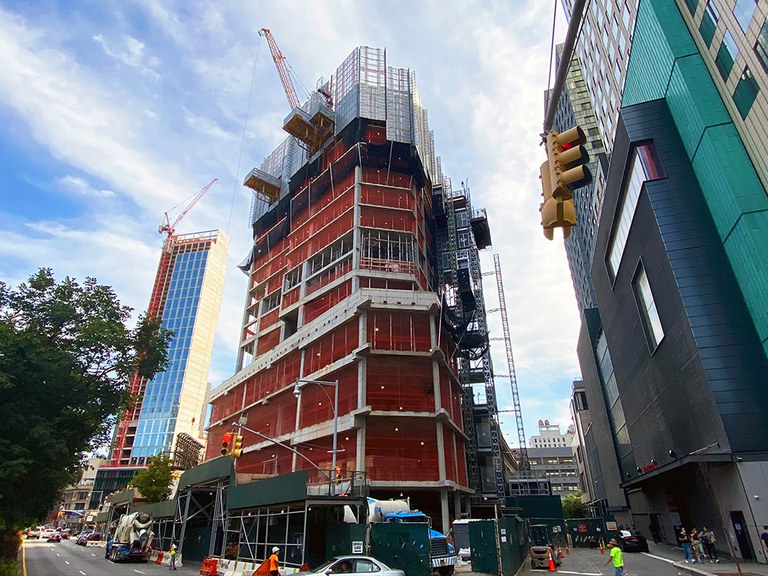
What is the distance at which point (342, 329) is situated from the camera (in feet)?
157

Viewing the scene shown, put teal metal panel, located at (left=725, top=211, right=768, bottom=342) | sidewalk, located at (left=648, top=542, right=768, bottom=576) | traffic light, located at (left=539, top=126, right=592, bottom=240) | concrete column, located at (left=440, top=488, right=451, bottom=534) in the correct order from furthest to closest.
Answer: concrete column, located at (left=440, top=488, right=451, bottom=534), teal metal panel, located at (left=725, top=211, right=768, bottom=342), sidewalk, located at (left=648, top=542, right=768, bottom=576), traffic light, located at (left=539, top=126, right=592, bottom=240)

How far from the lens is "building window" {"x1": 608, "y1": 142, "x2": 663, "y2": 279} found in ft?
106

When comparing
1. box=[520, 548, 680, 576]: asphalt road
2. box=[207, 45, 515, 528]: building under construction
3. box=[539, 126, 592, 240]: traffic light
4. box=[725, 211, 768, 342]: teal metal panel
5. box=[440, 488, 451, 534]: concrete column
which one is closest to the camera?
box=[539, 126, 592, 240]: traffic light

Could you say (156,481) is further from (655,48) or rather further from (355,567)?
(655,48)

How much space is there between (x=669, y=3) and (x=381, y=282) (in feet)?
122

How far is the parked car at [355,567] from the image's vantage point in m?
14.9

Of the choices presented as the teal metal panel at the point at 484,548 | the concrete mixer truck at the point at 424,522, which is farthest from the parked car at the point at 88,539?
the teal metal panel at the point at 484,548

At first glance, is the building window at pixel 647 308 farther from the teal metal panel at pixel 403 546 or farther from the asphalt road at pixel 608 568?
the teal metal panel at pixel 403 546

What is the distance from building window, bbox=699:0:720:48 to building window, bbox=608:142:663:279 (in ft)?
22.2

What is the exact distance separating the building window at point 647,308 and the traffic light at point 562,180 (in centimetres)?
3098

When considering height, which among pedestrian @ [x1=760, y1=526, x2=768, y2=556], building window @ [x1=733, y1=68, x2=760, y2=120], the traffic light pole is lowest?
pedestrian @ [x1=760, y1=526, x2=768, y2=556]

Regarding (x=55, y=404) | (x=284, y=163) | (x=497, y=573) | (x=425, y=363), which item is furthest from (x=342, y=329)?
(x=284, y=163)

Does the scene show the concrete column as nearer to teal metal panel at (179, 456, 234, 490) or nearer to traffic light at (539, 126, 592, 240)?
teal metal panel at (179, 456, 234, 490)

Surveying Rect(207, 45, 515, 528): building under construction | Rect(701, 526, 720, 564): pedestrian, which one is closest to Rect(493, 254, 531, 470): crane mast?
Rect(207, 45, 515, 528): building under construction
